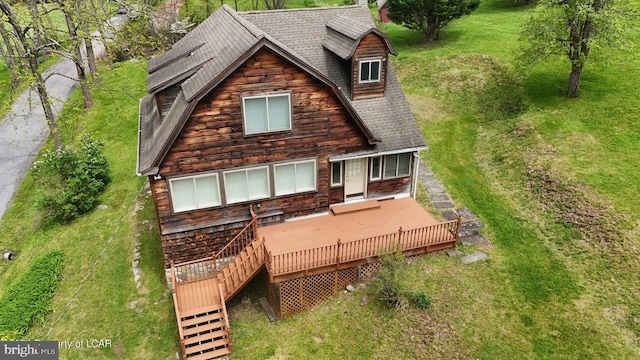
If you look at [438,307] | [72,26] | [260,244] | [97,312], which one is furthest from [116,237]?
[72,26]

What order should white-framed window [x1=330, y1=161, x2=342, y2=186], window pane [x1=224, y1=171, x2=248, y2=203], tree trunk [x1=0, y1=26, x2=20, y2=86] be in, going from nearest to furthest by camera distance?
1. window pane [x1=224, y1=171, x2=248, y2=203]
2. white-framed window [x1=330, y1=161, x2=342, y2=186]
3. tree trunk [x1=0, y1=26, x2=20, y2=86]

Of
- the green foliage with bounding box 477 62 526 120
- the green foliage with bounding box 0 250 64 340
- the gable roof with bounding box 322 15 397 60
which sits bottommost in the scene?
the green foliage with bounding box 0 250 64 340

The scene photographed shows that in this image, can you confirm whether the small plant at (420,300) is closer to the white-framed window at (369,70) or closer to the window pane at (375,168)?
the window pane at (375,168)

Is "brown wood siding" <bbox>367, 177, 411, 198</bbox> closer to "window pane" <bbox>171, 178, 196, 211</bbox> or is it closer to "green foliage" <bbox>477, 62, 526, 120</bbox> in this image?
"window pane" <bbox>171, 178, 196, 211</bbox>

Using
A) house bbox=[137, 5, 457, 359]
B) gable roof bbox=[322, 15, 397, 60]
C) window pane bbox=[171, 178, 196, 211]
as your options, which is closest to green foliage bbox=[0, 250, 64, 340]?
house bbox=[137, 5, 457, 359]

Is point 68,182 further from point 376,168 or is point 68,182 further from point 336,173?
point 376,168

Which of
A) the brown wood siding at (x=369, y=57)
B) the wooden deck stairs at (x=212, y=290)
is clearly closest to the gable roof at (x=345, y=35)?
the brown wood siding at (x=369, y=57)

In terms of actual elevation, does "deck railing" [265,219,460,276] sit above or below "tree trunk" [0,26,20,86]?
below
